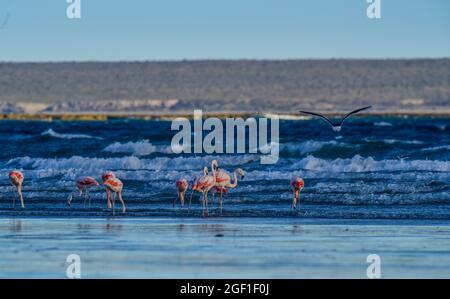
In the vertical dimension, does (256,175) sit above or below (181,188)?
above

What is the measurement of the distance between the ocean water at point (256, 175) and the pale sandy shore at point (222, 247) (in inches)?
68.2

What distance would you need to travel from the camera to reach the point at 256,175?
2961 cm

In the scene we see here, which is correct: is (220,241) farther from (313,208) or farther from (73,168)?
(73,168)

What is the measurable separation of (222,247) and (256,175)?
1323 cm

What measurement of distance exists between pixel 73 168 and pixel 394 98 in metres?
73.9

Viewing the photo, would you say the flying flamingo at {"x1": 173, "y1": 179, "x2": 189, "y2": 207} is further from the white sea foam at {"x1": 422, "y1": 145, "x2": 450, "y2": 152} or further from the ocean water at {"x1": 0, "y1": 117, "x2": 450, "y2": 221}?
the white sea foam at {"x1": 422, "y1": 145, "x2": 450, "y2": 152}

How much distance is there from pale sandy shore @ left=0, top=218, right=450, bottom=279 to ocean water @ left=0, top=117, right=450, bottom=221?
173 centimetres

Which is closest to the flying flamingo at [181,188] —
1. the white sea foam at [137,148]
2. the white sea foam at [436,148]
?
A: the white sea foam at [436,148]

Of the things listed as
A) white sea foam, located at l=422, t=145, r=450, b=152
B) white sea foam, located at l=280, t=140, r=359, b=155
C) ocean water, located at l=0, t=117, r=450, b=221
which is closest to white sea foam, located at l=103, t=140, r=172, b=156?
ocean water, located at l=0, t=117, r=450, b=221

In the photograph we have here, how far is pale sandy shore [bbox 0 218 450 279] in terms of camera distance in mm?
14266

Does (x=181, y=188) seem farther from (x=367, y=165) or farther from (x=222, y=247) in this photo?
(x=367, y=165)

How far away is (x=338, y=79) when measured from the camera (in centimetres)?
10688

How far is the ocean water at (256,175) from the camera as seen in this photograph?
2241 cm

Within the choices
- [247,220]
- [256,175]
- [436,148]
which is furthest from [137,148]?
[247,220]
